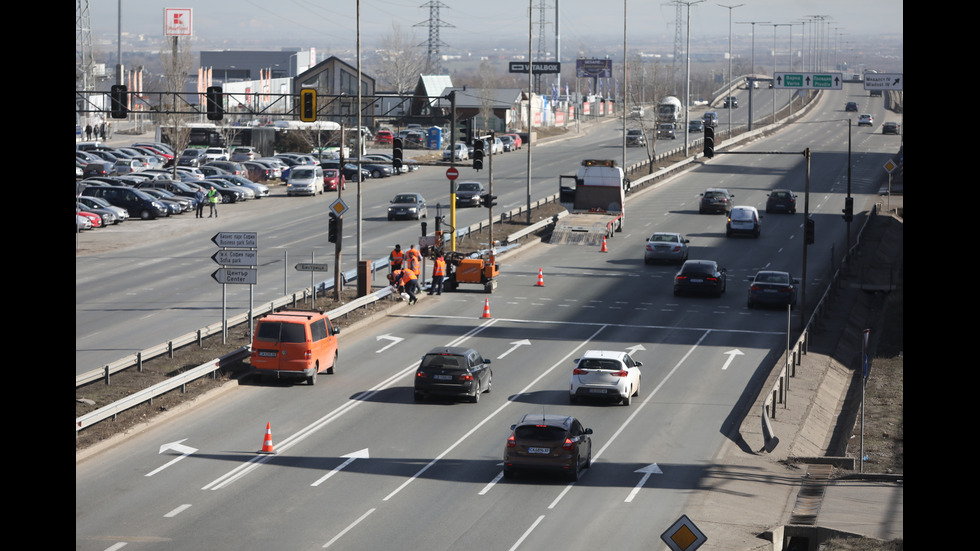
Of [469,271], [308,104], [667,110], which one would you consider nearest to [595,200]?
[469,271]

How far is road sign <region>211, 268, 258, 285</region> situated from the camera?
34.8 metres

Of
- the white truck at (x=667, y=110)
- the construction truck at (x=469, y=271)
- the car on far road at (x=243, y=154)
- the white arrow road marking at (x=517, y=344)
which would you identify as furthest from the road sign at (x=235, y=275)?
the white truck at (x=667, y=110)

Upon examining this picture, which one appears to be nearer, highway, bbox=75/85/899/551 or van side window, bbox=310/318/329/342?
highway, bbox=75/85/899/551

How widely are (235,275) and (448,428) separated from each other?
9.14m

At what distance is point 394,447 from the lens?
88.4 ft

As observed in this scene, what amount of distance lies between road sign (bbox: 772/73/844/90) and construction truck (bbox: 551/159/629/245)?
6645 cm

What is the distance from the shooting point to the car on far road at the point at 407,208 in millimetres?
67000

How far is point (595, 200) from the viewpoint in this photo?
211 ft

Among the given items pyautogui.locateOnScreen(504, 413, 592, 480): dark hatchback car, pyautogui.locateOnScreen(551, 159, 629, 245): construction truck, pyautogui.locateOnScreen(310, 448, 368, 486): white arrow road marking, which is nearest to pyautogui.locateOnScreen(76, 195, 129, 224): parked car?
pyautogui.locateOnScreen(551, 159, 629, 245): construction truck

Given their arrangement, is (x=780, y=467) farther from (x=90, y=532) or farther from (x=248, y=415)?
(x=90, y=532)

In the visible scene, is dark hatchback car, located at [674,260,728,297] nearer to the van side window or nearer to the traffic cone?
the van side window

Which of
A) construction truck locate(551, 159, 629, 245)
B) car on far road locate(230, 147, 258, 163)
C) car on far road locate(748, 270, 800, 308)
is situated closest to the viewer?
car on far road locate(748, 270, 800, 308)
